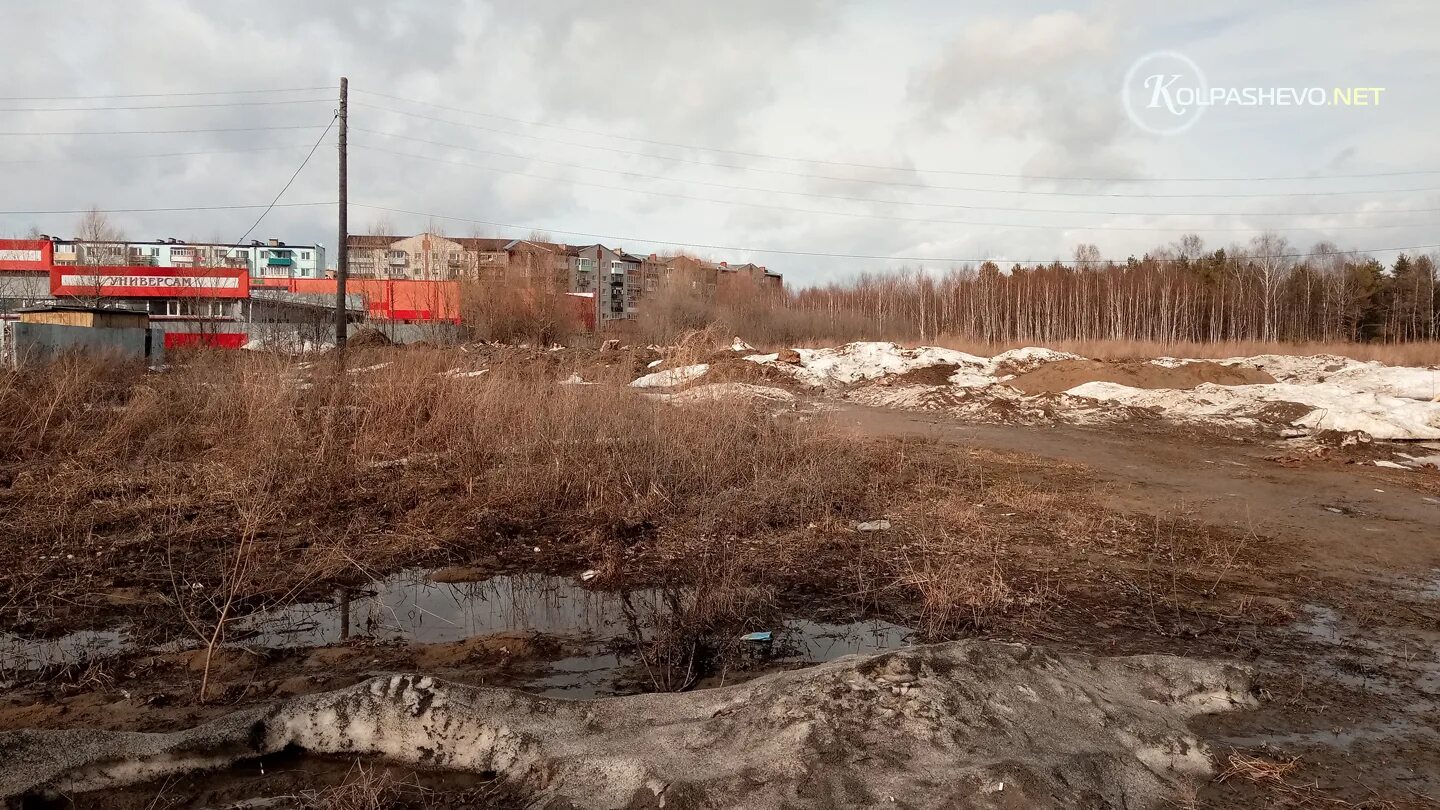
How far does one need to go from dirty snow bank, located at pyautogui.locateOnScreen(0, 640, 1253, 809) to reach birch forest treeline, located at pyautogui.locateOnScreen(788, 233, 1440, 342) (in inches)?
1575

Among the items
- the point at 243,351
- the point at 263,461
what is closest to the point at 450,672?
the point at 263,461

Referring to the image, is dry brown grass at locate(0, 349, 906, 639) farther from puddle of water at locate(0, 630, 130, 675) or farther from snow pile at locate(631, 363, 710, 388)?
snow pile at locate(631, 363, 710, 388)

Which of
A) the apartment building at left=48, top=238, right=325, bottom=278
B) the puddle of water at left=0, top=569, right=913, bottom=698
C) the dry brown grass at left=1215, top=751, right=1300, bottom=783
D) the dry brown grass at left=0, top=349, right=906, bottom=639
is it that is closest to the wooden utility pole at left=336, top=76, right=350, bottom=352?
the dry brown grass at left=0, top=349, right=906, bottom=639

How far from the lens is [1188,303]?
45.5m

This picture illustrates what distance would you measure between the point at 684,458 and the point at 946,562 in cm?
322

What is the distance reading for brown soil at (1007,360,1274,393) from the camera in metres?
19.8

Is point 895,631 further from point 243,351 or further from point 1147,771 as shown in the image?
point 243,351

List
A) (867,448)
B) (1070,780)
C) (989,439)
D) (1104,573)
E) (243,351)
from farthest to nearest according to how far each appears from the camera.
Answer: (989,439)
(243,351)
(867,448)
(1104,573)
(1070,780)

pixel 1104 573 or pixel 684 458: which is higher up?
pixel 684 458

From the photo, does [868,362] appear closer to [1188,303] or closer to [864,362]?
[864,362]

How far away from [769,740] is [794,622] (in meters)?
2.17

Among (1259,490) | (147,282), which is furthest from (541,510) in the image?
(147,282)

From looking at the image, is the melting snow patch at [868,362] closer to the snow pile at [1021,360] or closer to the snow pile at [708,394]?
the snow pile at [1021,360]

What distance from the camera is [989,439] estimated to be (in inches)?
528
